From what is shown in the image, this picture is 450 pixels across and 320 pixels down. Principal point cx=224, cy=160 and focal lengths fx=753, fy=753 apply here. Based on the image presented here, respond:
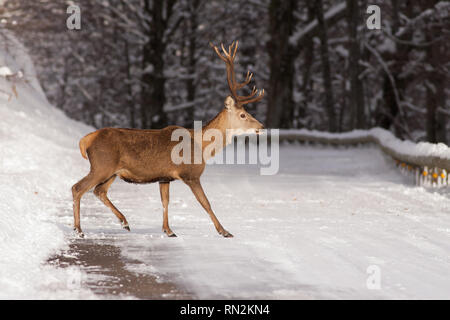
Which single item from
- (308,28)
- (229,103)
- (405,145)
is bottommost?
(405,145)

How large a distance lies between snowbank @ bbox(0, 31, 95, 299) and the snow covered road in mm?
405

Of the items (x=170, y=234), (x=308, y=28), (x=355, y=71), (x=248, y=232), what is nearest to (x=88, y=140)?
(x=170, y=234)

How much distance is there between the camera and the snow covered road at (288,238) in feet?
21.9

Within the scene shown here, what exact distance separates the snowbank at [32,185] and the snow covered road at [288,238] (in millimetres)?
405

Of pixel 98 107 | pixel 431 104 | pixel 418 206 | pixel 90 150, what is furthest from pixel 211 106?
pixel 90 150

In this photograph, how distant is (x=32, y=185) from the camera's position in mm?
13531

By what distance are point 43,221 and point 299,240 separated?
136 inches

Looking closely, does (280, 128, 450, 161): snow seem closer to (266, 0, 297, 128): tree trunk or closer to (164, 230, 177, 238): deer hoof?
(266, 0, 297, 128): tree trunk

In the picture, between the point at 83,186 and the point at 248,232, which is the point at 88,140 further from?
the point at 248,232

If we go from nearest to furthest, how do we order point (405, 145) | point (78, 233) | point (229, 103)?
1. point (78, 233)
2. point (229, 103)
3. point (405, 145)

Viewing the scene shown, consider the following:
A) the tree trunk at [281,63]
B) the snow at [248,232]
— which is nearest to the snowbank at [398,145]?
→ the snow at [248,232]

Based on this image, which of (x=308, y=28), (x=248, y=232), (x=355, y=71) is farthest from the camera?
(x=355, y=71)

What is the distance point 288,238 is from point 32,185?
20.0 ft

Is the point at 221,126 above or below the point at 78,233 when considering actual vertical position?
above
